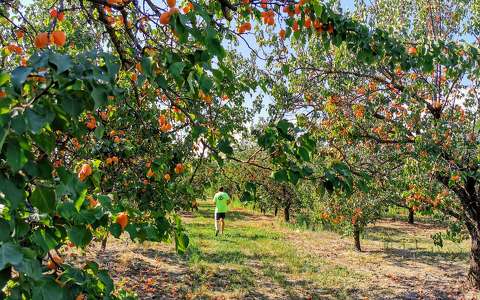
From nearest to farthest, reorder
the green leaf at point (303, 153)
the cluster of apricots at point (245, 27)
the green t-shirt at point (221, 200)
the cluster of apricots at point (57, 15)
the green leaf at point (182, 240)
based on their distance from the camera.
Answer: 1. the green leaf at point (182, 240)
2. the green leaf at point (303, 153)
3. the cluster of apricots at point (57, 15)
4. the cluster of apricots at point (245, 27)
5. the green t-shirt at point (221, 200)

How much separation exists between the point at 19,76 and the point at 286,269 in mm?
10039

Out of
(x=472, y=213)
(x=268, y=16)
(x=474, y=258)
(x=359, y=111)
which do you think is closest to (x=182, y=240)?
(x=268, y=16)

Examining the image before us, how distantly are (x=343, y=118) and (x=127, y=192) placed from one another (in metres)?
4.41

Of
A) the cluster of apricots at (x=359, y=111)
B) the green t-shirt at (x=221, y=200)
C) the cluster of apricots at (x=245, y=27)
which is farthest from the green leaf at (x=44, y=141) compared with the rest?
the green t-shirt at (x=221, y=200)

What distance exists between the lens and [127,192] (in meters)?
4.14

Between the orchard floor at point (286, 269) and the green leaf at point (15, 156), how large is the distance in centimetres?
466

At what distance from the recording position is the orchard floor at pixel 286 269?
8367 millimetres

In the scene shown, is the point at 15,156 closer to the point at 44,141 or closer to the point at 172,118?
the point at 44,141

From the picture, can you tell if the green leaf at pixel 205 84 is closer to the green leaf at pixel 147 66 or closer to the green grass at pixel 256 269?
the green leaf at pixel 147 66

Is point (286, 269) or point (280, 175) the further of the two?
point (286, 269)

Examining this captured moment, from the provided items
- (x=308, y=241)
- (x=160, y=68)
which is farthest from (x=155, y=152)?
(x=308, y=241)

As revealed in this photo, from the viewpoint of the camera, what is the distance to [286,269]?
10.5 m

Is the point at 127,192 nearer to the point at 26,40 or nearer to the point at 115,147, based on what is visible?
the point at 115,147

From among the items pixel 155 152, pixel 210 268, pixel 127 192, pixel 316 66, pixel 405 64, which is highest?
pixel 316 66
